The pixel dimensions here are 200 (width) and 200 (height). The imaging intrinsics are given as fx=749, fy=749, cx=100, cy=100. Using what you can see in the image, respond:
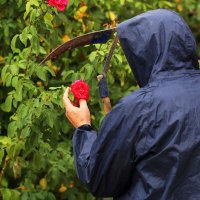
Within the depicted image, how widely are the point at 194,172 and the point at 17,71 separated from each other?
1.52 meters

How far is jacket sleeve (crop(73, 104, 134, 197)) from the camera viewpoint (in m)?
2.63

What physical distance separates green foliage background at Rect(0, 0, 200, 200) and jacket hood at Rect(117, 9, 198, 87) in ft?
3.09

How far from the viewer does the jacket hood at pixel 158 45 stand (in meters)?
2.69

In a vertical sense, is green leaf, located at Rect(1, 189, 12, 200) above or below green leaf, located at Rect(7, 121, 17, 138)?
below

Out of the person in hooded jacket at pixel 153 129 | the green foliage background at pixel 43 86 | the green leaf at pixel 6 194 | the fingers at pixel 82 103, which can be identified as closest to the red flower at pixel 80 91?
the fingers at pixel 82 103

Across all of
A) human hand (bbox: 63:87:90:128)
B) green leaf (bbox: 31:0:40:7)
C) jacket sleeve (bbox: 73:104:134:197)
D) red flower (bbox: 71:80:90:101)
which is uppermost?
green leaf (bbox: 31:0:40:7)

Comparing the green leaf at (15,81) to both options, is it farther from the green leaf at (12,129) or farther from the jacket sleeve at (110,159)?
the jacket sleeve at (110,159)

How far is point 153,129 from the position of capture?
2.60 m

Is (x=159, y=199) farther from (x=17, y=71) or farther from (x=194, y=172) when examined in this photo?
(x=17, y=71)

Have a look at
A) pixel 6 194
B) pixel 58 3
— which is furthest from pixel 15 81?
pixel 6 194

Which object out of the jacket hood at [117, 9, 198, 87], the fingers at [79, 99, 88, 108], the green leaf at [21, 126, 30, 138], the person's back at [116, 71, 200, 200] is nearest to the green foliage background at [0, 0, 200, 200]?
the green leaf at [21, 126, 30, 138]

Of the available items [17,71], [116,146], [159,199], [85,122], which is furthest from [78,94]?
[17,71]

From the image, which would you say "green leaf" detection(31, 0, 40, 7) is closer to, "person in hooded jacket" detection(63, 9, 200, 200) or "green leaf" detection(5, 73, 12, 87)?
"green leaf" detection(5, 73, 12, 87)

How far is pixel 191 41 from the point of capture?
2723mm
